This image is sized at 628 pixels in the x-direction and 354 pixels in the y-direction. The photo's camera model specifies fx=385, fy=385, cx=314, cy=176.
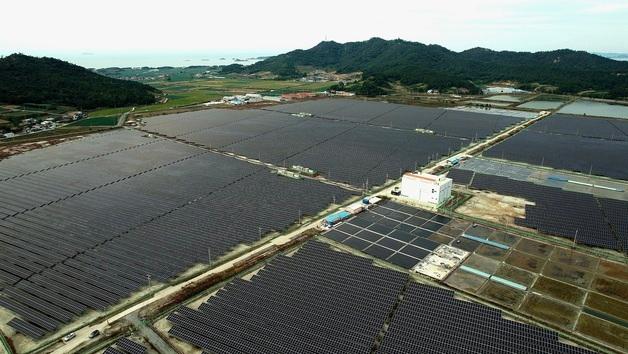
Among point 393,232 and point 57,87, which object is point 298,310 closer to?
point 393,232

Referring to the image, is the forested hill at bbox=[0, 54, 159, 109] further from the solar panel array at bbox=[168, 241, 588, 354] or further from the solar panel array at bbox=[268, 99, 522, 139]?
the solar panel array at bbox=[168, 241, 588, 354]

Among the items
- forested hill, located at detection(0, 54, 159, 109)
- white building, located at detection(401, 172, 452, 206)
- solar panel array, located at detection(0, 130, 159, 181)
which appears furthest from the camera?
forested hill, located at detection(0, 54, 159, 109)

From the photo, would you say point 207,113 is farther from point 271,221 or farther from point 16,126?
point 271,221

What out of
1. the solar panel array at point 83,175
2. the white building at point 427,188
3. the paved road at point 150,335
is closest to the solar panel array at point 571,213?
the white building at point 427,188

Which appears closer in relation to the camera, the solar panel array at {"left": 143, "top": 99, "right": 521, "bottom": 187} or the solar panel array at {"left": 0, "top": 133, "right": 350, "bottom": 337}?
the solar panel array at {"left": 0, "top": 133, "right": 350, "bottom": 337}

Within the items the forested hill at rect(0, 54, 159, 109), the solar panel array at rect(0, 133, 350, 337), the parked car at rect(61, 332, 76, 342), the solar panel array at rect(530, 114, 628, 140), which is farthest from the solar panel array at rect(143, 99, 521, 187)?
the parked car at rect(61, 332, 76, 342)

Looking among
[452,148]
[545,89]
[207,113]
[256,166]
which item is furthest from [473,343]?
[545,89]
